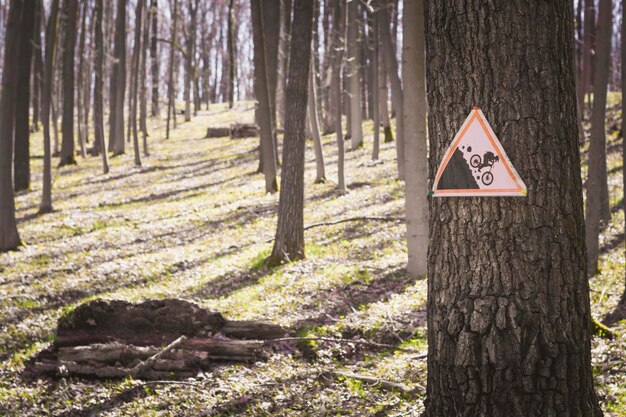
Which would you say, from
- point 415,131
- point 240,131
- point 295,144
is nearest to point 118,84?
point 240,131

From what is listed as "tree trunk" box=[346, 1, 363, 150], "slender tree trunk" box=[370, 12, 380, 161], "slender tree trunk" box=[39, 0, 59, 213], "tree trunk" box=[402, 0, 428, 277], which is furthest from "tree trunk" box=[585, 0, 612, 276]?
"slender tree trunk" box=[39, 0, 59, 213]

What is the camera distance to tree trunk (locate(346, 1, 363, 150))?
20.2m

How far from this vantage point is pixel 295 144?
1084cm

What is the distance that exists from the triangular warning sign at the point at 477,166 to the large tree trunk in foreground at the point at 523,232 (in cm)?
5

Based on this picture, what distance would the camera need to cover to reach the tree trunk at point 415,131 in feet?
28.7

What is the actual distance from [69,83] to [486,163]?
24020 mm

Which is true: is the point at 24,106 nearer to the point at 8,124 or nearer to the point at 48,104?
the point at 48,104

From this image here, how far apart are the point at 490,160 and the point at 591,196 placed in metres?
6.65

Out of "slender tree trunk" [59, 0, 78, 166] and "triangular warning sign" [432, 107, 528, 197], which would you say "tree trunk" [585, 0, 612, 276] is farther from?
"slender tree trunk" [59, 0, 78, 166]

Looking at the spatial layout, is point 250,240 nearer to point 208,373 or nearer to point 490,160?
point 208,373

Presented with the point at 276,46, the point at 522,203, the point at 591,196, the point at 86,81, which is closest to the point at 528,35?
the point at 522,203

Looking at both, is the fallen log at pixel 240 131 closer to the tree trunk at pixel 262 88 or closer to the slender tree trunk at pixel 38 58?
the slender tree trunk at pixel 38 58

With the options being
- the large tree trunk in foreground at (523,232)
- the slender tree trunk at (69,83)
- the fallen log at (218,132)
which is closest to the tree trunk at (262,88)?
the slender tree trunk at (69,83)

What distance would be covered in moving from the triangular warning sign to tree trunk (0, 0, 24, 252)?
465 inches
